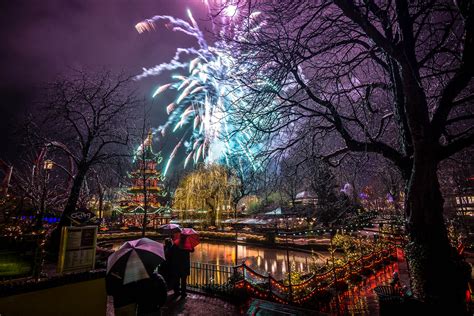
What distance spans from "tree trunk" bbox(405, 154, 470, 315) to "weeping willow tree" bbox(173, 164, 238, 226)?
28664 mm

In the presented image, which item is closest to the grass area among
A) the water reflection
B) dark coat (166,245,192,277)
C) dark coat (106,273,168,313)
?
dark coat (106,273,168,313)

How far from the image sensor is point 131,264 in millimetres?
4648

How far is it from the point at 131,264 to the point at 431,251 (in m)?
6.58

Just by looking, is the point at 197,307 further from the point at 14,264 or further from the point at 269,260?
the point at 269,260

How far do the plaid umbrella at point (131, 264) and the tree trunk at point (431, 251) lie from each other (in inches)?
235

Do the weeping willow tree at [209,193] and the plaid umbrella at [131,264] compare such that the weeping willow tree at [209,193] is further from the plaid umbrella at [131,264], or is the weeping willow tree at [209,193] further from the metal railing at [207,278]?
the plaid umbrella at [131,264]

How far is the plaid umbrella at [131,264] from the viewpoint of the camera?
456 cm

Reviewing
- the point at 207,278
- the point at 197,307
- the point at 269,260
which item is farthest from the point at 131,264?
the point at 269,260

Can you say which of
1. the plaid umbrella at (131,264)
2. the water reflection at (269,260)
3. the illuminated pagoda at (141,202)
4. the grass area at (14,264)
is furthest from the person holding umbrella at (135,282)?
the illuminated pagoda at (141,202)

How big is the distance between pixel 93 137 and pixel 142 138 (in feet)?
10.2

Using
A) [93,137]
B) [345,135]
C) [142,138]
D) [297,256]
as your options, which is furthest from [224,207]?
[345,135]

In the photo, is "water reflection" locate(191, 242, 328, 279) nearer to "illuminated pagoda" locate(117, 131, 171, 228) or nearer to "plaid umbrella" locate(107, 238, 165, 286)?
"plaid umbrella" locate(107, 238, 165, 286)

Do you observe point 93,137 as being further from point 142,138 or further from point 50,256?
point 50,256

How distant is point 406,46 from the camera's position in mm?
6113
